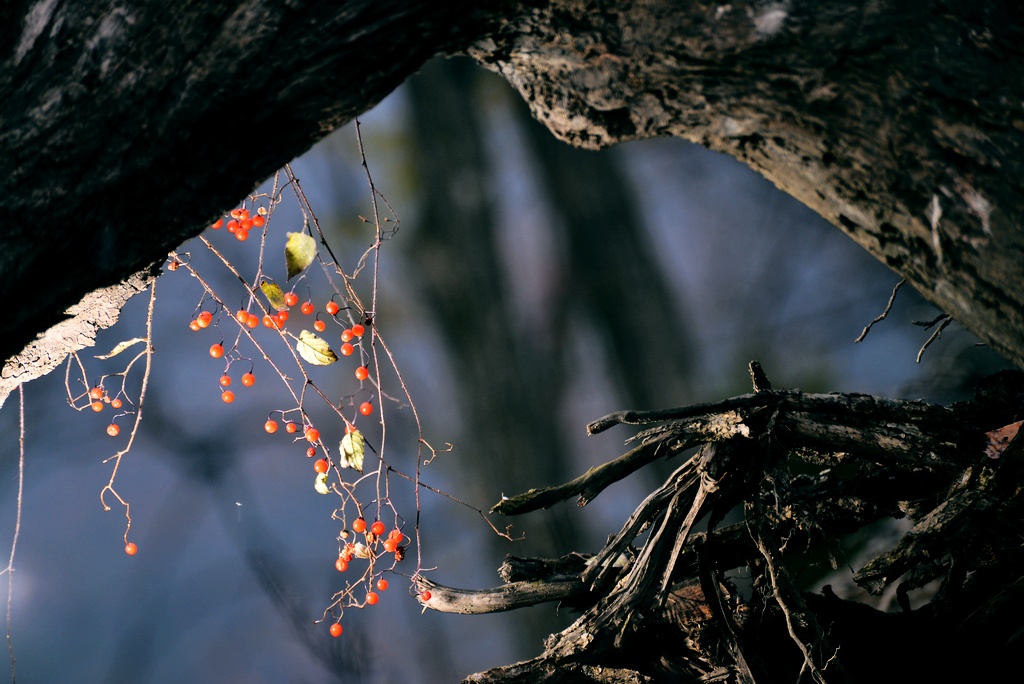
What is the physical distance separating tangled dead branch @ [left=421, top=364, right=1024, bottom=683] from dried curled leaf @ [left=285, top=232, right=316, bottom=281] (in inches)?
17.8

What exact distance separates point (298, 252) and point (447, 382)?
9.46ft

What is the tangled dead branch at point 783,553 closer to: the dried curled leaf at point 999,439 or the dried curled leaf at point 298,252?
the dried curled leaf at point 999,439

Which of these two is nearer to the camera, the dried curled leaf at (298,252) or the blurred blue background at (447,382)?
the dried curled leaf at (298,252)

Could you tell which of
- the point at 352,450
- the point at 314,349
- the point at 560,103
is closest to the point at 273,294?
the point at 314,349

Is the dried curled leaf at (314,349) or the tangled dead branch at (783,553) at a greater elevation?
the dried curled leaf at (314,349)

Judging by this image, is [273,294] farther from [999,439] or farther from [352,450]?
[999,439]

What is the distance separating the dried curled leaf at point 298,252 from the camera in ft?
3.38

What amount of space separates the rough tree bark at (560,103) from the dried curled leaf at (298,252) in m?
0.26

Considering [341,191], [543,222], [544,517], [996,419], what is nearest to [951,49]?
[996,419]

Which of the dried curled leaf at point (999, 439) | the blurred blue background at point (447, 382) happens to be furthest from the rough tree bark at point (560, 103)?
the blurred blue background at point (447, 382)

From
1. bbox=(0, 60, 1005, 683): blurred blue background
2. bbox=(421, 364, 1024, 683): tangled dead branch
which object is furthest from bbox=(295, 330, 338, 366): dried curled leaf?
bbox=(0, 60, 1005, 683): blurred blue background

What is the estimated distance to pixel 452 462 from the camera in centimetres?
457

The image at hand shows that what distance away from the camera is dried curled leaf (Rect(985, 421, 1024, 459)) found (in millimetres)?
1061

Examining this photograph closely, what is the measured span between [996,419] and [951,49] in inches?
30.3
